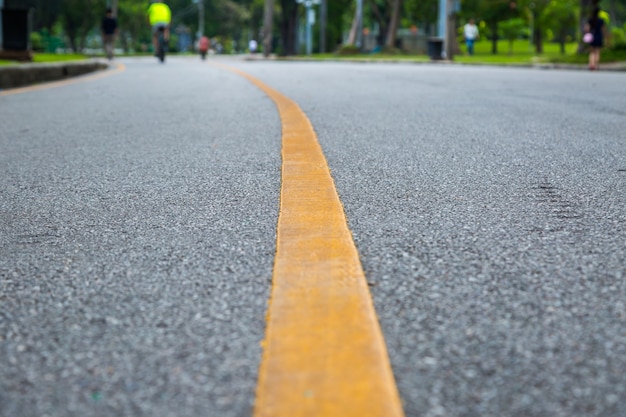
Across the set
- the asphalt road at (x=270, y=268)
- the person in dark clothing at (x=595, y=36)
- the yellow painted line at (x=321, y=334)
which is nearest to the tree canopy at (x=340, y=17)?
the person in dark clothing at (x=595, y=36)

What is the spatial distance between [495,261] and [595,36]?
18.3m

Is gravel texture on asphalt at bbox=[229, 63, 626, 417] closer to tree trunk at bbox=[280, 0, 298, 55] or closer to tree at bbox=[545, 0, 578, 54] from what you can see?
tree at bbox=[545, 0, 578, 54]

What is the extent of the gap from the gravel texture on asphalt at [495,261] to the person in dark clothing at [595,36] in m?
14.2

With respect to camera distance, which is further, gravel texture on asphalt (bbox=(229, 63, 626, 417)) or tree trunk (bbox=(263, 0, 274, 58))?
tree trunk (bbox=(263, 0, 274, 58))

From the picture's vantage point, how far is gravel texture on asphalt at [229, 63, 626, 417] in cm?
154

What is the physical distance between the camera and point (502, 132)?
18.3ft

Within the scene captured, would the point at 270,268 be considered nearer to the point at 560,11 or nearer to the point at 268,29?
the point at 560,11

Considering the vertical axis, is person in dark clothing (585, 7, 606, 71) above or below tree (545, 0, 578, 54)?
below

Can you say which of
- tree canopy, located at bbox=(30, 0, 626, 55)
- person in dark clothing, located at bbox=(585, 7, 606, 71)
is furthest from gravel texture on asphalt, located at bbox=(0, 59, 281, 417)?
tree canopy, located at bbox=(30, 0, 626, 55)

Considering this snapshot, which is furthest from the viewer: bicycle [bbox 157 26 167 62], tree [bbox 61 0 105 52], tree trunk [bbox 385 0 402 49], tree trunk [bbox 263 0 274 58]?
tree [bbox 61 0 105 52]

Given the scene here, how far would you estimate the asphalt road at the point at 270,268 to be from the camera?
154 cm

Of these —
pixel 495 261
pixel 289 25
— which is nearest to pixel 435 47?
pixel 289 25

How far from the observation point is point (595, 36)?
767 inches

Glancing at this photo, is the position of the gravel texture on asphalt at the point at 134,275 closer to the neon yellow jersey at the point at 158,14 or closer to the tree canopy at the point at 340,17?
the neon yellow jersey at the point at 158,14
